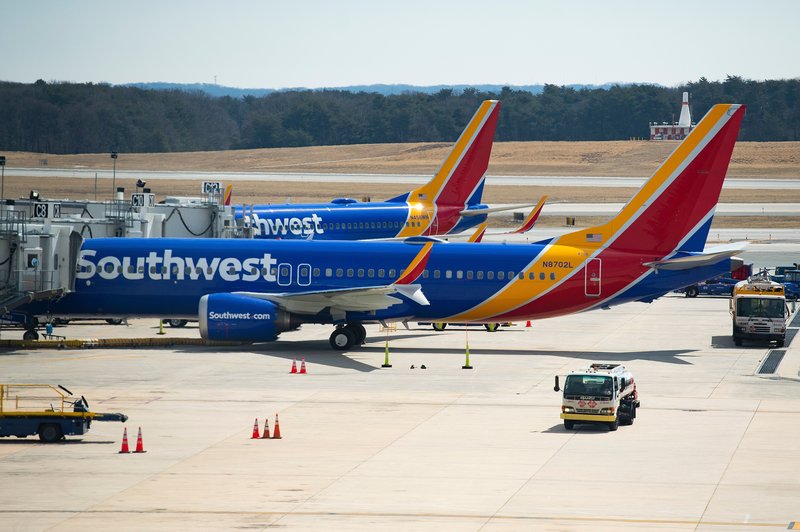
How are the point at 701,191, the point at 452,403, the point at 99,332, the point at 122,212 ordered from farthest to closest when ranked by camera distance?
1. the point at 122,212
2. the point at 99,332
3. the point at 701,191
4. the point at 452,403

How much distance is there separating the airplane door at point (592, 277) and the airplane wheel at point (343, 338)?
368 inches

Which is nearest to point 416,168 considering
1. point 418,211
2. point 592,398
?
point 418,211

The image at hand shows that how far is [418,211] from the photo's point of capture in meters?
75.8

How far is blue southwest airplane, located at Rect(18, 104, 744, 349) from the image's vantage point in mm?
48406

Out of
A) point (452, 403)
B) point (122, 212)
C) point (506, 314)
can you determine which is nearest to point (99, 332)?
point (122, 212)

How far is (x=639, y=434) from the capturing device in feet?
110

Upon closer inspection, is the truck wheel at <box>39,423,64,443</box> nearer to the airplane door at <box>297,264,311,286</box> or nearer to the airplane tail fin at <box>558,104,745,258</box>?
the airplane door at <box>297,264,311,286</box>

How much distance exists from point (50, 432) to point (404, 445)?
356 inches

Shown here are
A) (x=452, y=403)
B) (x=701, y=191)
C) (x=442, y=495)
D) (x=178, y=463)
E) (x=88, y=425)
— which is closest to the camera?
(x=442, y=495)

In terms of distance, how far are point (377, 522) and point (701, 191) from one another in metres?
28.3

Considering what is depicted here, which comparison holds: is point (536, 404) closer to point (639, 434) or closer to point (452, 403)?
point (452, 403)

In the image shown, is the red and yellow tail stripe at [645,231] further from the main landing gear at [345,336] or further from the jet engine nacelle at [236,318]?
the jet engine nacelle at [236,318]

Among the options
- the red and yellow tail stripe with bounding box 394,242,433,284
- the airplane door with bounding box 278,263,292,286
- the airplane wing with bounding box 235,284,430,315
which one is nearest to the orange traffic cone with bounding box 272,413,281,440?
the airplane wing with bounding box 235,284,430,315

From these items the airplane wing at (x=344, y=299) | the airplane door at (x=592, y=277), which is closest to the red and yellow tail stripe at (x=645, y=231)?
the airplane door at (x=592, y=277)
